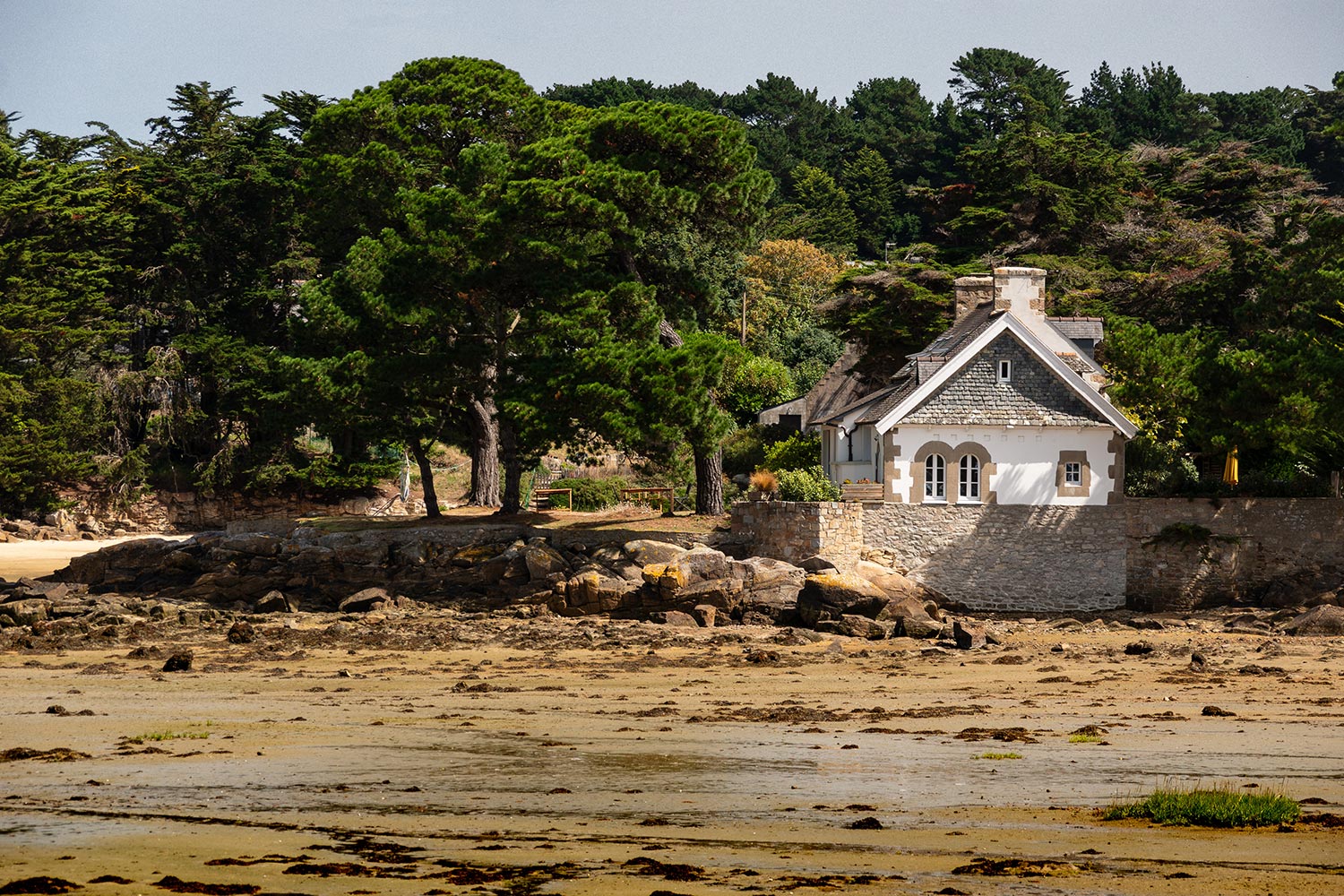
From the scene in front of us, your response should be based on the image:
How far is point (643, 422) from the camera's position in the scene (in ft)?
109

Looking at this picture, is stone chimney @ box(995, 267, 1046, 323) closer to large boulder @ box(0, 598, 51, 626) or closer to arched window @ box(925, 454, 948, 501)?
arched window @ box(925, 454, 948, 501)

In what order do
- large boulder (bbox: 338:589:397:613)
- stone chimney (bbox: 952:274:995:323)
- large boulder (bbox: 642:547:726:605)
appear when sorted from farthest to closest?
1. stone chimney (bbox: 952:274:995:323)
2. large boulder (bbox: 338:589:397:613)
3. large boulder (bbox: 642:547:726:605)

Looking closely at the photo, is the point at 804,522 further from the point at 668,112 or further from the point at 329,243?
the point at 329,243

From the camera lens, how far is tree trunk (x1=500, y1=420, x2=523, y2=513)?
36750 millimetres

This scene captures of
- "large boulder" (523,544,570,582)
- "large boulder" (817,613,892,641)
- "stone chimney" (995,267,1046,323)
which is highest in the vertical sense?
"stone chimney" (995,267,1046,323)

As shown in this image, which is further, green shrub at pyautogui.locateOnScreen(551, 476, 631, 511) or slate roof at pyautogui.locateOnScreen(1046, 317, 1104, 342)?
green shrub at pyautogui.locateOnScreen(551, 476, 631, 511)

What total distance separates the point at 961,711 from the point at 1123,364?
18.6 metres

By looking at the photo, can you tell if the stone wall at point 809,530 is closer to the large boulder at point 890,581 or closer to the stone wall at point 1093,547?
the stone wall at point 1093,547

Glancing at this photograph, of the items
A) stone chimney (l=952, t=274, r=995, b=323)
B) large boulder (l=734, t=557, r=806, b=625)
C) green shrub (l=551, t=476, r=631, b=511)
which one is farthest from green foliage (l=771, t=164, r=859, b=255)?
large boulder (l=734, t=557, r=806, b=625)

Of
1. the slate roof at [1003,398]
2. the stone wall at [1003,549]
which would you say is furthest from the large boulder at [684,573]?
the slate roof at [1003,398]

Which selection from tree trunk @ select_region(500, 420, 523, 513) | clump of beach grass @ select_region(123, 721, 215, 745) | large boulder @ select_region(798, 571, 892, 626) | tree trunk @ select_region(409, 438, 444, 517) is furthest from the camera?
tree trunk @ select_region(409, 438, 444, 517)

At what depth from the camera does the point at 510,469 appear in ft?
122

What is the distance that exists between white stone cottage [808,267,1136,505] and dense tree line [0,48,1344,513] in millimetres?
1663

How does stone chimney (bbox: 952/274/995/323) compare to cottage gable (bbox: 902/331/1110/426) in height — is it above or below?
above
